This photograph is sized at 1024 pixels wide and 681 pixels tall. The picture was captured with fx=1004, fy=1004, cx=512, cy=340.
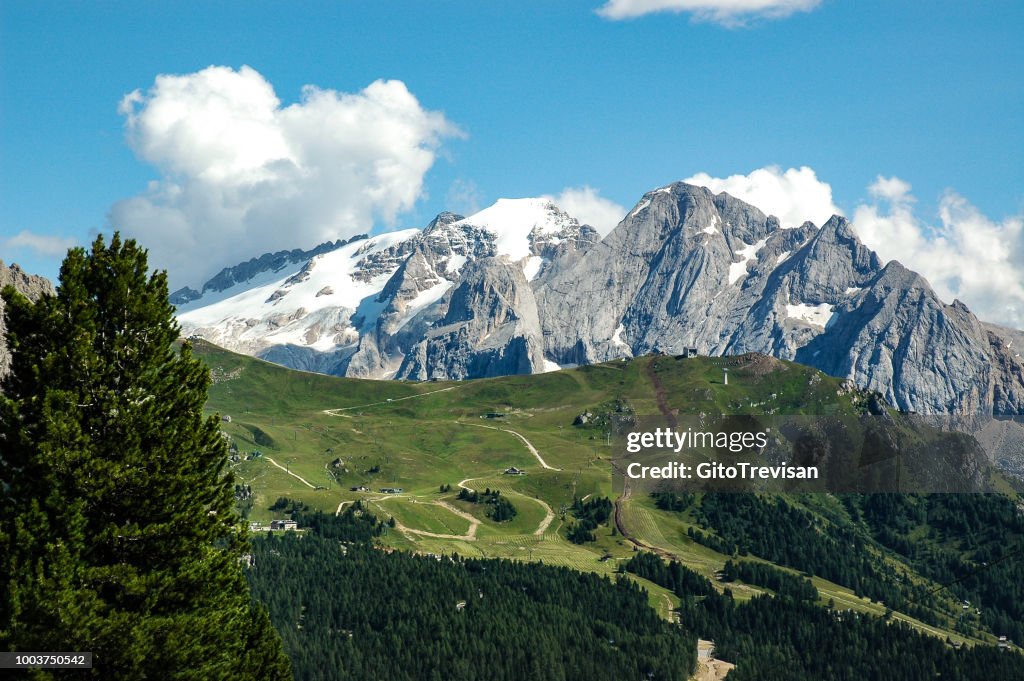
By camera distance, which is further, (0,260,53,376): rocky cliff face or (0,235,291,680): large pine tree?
(0,260,53,376): rocky cliff face

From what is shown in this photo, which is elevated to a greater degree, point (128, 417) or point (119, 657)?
point (128, 417)

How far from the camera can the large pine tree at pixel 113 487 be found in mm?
34125

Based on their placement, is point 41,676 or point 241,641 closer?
point 41,676

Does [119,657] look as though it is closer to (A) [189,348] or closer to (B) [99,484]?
(B) [99,484]

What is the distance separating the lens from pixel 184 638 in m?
36.3

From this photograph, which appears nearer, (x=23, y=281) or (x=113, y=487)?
(x=113, y=487)

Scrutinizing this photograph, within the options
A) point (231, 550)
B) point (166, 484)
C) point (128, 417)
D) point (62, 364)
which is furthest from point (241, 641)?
point (62, 364)

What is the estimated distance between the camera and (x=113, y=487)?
3556cm

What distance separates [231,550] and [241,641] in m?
4.03

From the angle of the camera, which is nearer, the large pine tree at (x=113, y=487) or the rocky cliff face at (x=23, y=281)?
the large pine tree at (x=113, y=487)

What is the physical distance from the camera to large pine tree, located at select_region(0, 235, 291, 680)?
34.1m

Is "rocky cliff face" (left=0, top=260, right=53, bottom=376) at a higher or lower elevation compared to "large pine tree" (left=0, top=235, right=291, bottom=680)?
higher

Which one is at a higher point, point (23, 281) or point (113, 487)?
point (23, 281)

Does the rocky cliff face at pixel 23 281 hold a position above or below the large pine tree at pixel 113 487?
above
